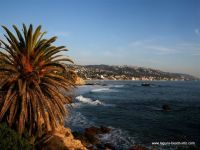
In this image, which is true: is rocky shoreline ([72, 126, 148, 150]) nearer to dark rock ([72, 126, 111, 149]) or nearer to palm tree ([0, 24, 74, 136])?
dark rock ([72, 126, 111, 149])

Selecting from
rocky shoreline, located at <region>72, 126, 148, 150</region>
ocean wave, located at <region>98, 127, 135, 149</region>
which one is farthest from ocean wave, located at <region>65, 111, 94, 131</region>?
ocean wave, located at <region>98, 127, 135, 149</region>

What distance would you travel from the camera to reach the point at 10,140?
1224 centimetres

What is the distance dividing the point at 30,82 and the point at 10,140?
3.30 meters

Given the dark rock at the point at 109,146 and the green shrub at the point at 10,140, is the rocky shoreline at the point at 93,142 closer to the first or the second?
the dark rock at the point at 109,146

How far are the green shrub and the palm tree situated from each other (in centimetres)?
44

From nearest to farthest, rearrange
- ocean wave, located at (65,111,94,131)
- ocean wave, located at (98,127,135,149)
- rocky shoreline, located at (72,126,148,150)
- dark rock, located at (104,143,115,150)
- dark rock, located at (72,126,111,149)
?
rocky shoreline, located at (72,126,148,150) → dark rock, located at (104,143,115,150) → dark rock, located at (72,126,111,149) → ocean wave, located at (98,127,135,149) → ocean wave, located at (65,111,94,131)

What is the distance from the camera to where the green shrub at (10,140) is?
12.0 meters

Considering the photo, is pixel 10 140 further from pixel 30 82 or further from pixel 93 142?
pixel 93 142

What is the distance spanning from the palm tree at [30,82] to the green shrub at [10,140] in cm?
44

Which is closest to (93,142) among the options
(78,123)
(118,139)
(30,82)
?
(118,139)

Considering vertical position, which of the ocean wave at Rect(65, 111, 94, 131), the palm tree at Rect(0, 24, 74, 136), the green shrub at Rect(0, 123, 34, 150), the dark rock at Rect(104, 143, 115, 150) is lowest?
the ocean wave at Rect(65, 111, 94, 131)

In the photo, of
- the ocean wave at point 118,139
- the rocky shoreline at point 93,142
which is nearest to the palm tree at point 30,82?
the rocky shoreline at point 93,142

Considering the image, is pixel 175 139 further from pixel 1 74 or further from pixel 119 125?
pixel 1 74

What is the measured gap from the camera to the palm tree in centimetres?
1305
